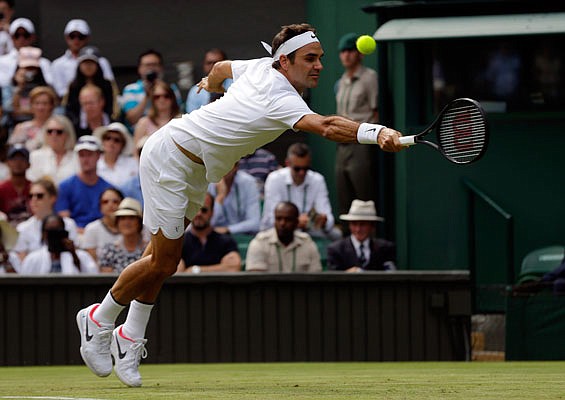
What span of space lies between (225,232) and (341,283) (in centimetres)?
172

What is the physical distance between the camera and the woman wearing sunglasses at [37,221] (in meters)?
12.5

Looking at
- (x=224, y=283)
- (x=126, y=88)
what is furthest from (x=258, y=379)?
(x=126, y=88)

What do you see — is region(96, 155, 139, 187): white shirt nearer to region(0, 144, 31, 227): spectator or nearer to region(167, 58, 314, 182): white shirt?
region(0, 144, 31, 227): spectator

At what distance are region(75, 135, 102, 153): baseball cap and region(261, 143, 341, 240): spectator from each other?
171 cm

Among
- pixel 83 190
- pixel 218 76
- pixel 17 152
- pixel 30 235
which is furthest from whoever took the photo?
pixel 17 152

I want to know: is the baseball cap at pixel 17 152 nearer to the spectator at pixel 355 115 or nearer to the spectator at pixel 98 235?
the spectator at pixel 98 235

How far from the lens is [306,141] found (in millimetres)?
14867

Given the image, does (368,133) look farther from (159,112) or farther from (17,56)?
(17,56)

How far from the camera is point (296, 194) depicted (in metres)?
12.8

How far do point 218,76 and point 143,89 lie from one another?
692cm

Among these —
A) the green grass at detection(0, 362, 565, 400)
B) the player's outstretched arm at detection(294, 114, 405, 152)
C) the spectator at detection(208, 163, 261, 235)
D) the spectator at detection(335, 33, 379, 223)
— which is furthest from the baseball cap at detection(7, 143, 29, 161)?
the player's outstretched arm at detection(294, 114, 405, 152)

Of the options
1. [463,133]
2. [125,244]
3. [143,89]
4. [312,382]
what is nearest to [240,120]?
[463,133]

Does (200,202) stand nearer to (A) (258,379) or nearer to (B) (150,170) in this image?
(B) (150,170)

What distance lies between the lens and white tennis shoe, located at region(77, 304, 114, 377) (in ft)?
24.7
